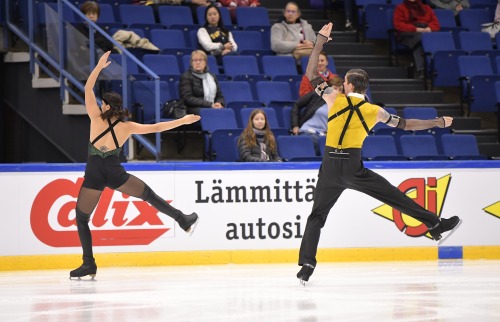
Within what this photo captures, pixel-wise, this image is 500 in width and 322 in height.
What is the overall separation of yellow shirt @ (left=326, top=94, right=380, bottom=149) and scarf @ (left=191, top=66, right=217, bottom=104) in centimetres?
464

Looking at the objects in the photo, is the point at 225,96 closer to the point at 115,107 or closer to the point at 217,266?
the point at 217,266

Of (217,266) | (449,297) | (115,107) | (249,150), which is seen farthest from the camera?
(249,150)

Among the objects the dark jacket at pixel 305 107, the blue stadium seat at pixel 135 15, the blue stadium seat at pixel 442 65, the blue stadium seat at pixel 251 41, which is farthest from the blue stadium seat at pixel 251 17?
the dark jacket at pixel 305 107

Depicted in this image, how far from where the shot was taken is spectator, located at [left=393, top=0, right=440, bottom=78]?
54.4 ft

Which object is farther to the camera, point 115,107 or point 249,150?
point 249,150

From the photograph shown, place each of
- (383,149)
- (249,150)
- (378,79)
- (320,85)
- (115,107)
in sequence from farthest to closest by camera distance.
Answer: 1. (378,79)
2. (383,149)
3. (249,150)
4. (115,107)
5. (320,85)

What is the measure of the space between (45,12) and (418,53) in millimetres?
6048

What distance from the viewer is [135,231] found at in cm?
1172

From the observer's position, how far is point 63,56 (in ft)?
45.8

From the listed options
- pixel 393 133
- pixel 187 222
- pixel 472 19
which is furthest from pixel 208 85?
pixel 472 19

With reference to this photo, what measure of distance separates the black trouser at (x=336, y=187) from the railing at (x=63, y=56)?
12.2 feet

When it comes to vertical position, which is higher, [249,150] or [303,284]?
[249,150]

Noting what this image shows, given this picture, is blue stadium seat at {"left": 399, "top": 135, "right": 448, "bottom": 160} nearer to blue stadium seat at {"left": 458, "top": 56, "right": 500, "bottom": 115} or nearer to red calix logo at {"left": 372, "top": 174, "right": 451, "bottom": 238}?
red calix logo at {"left": 372, "top": 174, "right": 451, "bottom": 238}

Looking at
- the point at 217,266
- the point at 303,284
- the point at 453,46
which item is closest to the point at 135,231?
the point at 217,266
